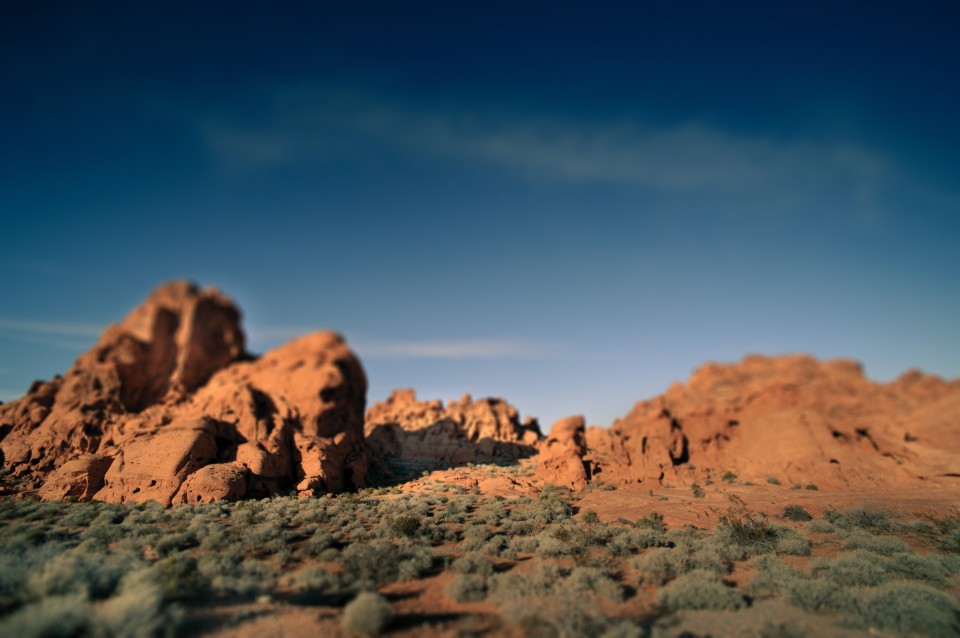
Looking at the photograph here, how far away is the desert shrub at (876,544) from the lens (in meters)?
14.8

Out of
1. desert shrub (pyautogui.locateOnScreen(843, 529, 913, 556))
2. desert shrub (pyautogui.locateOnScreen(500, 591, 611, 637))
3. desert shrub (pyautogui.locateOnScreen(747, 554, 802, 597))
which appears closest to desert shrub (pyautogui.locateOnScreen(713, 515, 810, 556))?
desert shrub (pyautogui.locateOnScreen(843, 529, 913, 556))

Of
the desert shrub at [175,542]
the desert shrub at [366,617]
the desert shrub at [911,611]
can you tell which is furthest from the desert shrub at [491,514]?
the desert shrub at [911,611]

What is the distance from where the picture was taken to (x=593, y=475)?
30.9 metres

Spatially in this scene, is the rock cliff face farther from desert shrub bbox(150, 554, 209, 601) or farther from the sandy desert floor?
desert shrub bbox(150, 554, 209, 601)

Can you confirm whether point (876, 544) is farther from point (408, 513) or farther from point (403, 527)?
point (408, 513)

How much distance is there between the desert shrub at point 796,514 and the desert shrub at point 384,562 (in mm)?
17455

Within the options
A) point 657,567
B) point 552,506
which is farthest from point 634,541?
point 552,506

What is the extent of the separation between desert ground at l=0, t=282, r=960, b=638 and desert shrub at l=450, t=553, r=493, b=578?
2.4 inches

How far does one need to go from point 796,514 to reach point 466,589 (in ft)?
59.0

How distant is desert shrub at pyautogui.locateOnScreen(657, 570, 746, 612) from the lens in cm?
1001

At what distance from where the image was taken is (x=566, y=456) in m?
31.7

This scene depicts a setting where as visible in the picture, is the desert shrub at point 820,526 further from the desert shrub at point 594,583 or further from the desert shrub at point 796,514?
the desert shrub at point 594,583

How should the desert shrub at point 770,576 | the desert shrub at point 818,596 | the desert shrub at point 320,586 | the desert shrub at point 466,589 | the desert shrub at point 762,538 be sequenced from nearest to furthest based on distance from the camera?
the desert shrub at point 320,586
the desert shrub at point 818,596
the desert shrub at point 466,589
the desert shrub at point 770,576
the desert shrub at point 762,538

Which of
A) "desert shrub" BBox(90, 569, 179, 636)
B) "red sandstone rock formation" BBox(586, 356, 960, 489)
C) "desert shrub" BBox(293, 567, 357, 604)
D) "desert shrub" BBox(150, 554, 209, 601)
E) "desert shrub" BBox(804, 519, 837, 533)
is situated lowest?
"desert shrub" BBox(804, 519, 837, 533)
